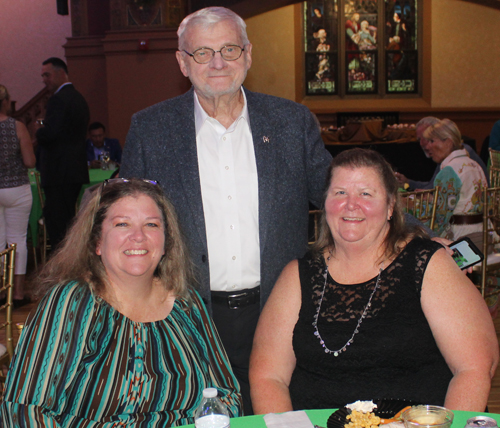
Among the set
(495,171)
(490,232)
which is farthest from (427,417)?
(495,171)

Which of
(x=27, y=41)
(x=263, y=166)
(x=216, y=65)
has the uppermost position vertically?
(x=27, y=41)

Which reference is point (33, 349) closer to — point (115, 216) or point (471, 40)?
point (115, 216)

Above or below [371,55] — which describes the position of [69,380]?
below

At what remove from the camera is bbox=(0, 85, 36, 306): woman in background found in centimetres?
450

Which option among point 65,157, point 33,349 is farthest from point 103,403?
point 65,157

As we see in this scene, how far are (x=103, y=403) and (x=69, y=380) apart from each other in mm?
115

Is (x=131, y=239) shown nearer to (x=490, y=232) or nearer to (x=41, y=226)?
(x=490, y=232)

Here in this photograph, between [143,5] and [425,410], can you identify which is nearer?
[425,410]

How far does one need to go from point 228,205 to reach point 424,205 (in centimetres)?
224

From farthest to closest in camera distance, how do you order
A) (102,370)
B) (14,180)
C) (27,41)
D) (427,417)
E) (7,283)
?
(27,41)
(14,180)
(7,283)
(102,370)
(427,417)

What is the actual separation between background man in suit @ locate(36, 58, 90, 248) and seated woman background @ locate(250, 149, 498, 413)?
3.58m

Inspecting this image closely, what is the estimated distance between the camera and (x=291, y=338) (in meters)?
1.80

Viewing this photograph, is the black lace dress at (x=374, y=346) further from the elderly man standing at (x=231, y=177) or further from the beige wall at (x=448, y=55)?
the beige wall at (x=448, y=55)

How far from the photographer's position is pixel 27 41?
36.9ft
